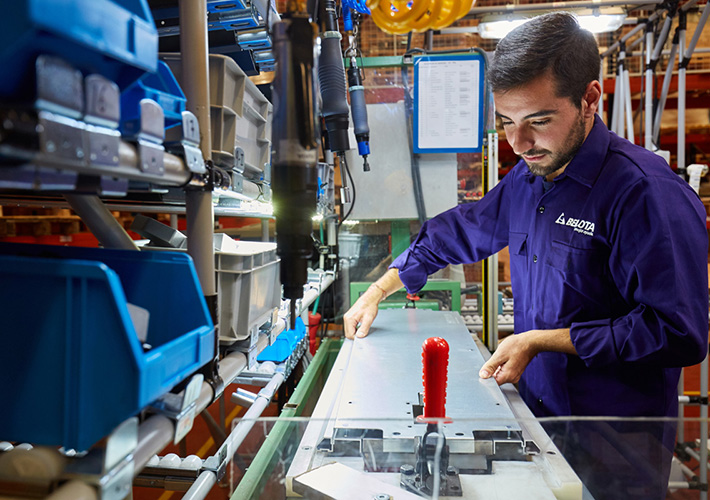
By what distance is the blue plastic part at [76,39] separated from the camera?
0.32 m

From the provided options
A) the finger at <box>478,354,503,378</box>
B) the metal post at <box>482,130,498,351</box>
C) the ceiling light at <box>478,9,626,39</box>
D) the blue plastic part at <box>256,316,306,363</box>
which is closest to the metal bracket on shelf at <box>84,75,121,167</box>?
the finger at <box>478,354,503,378</box>

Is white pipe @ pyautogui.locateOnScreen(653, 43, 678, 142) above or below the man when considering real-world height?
above

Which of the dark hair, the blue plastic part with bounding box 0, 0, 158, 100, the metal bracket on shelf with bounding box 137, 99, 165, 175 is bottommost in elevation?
the metal bracket on shelf with bounding box 137, 99, 165, 175

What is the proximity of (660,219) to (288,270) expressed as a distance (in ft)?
3.25

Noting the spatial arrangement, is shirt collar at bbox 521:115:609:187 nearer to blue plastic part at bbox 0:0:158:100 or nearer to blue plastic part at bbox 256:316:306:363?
blue plastic part at bbox 256:316:306:363

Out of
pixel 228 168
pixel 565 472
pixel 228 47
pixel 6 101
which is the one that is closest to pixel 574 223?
pixel 565 472

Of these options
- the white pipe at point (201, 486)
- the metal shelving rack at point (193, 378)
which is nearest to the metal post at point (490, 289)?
the metal shelving rack at point (193, 378)

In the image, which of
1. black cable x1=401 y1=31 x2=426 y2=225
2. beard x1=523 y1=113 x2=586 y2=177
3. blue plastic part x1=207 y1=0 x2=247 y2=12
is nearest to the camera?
blue plastic part x1=207 y1=0 x2=247 y2=12

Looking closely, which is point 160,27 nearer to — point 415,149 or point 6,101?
point 6,101

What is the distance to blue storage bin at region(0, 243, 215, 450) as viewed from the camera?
0.46 metres

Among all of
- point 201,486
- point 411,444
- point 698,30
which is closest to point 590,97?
point 411,444

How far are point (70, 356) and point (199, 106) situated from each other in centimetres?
42

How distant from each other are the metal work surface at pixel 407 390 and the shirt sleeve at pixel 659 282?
13.0 inches

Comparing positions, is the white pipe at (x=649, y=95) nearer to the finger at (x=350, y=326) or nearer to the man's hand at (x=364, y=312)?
the man's hand at (x=364, y=312)
